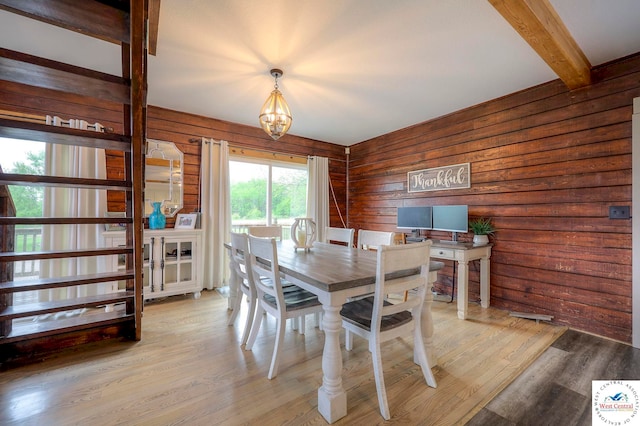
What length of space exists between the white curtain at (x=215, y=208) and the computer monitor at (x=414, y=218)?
8.18ft

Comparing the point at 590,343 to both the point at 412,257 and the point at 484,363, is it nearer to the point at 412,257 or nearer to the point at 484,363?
the point at 484,363

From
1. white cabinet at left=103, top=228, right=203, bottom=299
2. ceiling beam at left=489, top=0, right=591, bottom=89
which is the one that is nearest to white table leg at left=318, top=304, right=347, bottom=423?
ceiling beam at left=489, top=0, right=591, bottom=89

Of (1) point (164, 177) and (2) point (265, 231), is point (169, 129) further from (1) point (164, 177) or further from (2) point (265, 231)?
(2) point (265, 231)

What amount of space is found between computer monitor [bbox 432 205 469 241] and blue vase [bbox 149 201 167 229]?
345 centimetres

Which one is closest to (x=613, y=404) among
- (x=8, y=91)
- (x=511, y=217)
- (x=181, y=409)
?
(x=511, y=217)

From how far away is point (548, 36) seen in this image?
1.81 metres

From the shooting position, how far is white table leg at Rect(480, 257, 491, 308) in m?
3.06

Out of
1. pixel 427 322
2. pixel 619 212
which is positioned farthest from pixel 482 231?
pixel 427 322

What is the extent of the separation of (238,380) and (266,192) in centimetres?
299

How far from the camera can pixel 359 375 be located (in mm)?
1829

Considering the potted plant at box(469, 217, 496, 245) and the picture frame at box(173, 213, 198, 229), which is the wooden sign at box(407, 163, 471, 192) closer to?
the potted plant at box(469, 217, 496, 245)

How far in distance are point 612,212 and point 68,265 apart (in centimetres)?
512

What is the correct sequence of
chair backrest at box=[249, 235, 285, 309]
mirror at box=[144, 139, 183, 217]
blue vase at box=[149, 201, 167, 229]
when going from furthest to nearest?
mirror at box=[144, 139, 183, 217] → blue vase at box=[149, 201, 167, 229] → chair backrest at box=[249, 235, 285, 309]

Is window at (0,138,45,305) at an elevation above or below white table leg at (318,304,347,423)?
above
